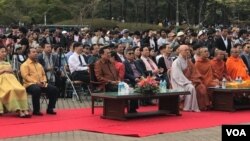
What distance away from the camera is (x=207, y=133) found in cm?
1075

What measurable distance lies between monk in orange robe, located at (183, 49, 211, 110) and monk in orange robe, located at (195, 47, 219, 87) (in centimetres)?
22

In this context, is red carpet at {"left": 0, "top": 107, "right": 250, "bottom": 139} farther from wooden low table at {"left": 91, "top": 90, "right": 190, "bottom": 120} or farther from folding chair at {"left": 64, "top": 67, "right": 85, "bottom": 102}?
folding chair at {"left": 64, "top": 67, "right": 85, "bottom": 102}

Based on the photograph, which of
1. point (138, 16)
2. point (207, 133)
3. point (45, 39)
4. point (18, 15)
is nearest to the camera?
point (207, 133)

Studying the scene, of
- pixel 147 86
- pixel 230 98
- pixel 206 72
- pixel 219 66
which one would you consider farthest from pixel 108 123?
pixel 219 66

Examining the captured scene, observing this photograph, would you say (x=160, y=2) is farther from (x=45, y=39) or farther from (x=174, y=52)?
(x=174, y=52)

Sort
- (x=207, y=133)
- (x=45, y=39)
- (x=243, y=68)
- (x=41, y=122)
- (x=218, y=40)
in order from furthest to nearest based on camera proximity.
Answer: (x=45, y=39), (x=218, y=40), (x=243, y=68), (x=41, y=122), (x=207, y=133)

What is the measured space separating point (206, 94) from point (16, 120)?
4.88m

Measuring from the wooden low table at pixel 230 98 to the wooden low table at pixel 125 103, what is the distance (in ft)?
4.50

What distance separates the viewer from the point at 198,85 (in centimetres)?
1449

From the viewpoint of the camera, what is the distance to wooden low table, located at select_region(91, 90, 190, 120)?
12.1m

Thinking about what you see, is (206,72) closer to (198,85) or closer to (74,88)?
(198,85)

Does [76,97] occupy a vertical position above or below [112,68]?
below

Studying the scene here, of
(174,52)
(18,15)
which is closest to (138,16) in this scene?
(18,15)

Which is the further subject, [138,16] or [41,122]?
[138,16]
